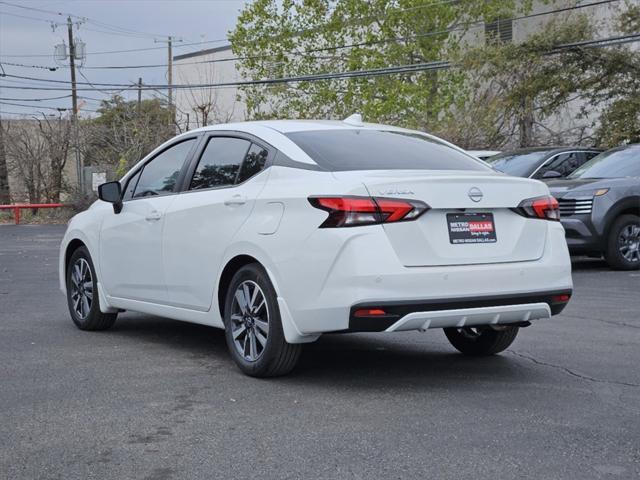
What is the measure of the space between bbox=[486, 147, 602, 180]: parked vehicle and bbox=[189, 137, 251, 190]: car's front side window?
932 centimetres

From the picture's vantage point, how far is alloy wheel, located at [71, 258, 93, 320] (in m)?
8.92

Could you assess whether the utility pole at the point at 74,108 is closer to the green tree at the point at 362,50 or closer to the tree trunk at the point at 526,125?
Answer: the green tree at the point at 362,50

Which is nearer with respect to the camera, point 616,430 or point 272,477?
point 272,477

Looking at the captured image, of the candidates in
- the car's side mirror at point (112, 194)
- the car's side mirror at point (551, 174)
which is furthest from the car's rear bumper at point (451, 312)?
the car's side mirror at point (551, 174)

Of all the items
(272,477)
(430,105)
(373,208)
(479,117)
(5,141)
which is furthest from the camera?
(430,105)

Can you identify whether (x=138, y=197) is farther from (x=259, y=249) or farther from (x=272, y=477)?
(x=272, y=477)

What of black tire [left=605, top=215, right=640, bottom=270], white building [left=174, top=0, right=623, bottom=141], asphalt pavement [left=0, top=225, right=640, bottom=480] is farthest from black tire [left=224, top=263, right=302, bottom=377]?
white building [left=174, top=0, right=623, bottom=141]

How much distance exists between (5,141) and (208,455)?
36473 mm

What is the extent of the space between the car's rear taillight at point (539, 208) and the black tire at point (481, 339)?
96cm

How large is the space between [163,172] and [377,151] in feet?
6.61

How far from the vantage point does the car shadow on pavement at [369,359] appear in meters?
6.63

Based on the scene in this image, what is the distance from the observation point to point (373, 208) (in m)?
5.97

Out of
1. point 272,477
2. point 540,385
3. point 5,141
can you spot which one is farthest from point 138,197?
point 5,141

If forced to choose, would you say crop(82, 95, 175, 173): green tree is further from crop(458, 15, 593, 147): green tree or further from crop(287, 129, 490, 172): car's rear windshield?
crop(287, 129, 490, 172): car's rear windshield
